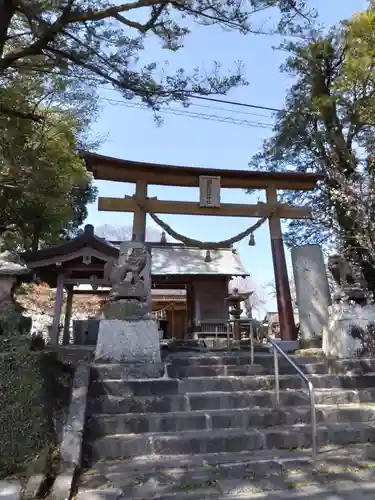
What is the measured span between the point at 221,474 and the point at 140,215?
605 cm

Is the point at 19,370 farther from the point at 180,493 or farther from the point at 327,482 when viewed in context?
the point at 327,482

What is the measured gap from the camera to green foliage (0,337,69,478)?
140 inches

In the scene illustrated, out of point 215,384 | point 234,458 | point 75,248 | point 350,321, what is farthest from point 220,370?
point 75,248

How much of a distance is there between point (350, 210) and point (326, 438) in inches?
265

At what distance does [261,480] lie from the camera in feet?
11.1

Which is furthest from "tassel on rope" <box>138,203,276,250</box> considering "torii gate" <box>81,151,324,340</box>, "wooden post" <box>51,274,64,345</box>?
"wooden post" <box>51,274,64,345</box>

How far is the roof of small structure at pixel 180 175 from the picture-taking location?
8.50m

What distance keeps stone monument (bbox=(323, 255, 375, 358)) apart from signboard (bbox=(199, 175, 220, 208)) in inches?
139

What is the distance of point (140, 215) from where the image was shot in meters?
8.69

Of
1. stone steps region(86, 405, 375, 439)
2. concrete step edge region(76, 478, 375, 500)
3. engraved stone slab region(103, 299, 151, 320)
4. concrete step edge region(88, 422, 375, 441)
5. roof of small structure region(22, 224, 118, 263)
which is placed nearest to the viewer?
concrete step edge region(76, 478, 375, 500)

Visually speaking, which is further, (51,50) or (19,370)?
(51,50)

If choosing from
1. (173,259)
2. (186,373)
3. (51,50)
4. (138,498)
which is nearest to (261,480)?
(138,498)

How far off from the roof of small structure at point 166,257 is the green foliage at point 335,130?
8.49 feet

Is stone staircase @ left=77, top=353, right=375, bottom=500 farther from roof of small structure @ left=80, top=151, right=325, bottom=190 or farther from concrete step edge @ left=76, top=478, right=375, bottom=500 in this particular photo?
roof of small structure @ left=80, top=151, right=325, bottom=190
